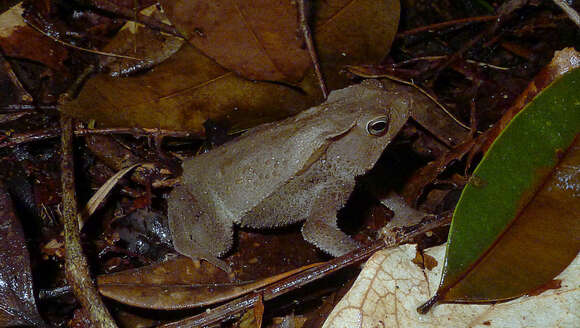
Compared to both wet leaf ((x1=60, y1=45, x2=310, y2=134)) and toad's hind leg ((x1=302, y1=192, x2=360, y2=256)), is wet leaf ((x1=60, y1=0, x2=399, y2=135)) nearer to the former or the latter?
wet leaf ((x1=60, y1=45, x2=310, y2=134))

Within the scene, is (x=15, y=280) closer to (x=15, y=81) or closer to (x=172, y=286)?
(x=172, y=286)

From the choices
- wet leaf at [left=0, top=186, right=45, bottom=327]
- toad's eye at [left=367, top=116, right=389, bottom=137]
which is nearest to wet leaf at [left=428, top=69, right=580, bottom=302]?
toad's eye at [left=367, top=116, right=389, bottom=137]

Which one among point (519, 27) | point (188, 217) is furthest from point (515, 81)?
point (188, 217)

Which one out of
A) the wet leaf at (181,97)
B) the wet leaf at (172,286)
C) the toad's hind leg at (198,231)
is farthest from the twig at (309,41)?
the wet leaf at (172,286)

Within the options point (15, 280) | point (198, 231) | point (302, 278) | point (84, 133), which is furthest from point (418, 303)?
point (84, 133)

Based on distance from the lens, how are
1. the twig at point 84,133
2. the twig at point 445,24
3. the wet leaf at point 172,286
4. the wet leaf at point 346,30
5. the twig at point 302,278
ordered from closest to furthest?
the twig at point 302,278, the wet leaf at point 172,286, the twig at point 84,133, the wet leaf at point 346,30, the twig at point 445,24

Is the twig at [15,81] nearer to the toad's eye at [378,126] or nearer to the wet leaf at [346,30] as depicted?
the wet leaf at [346,30]
